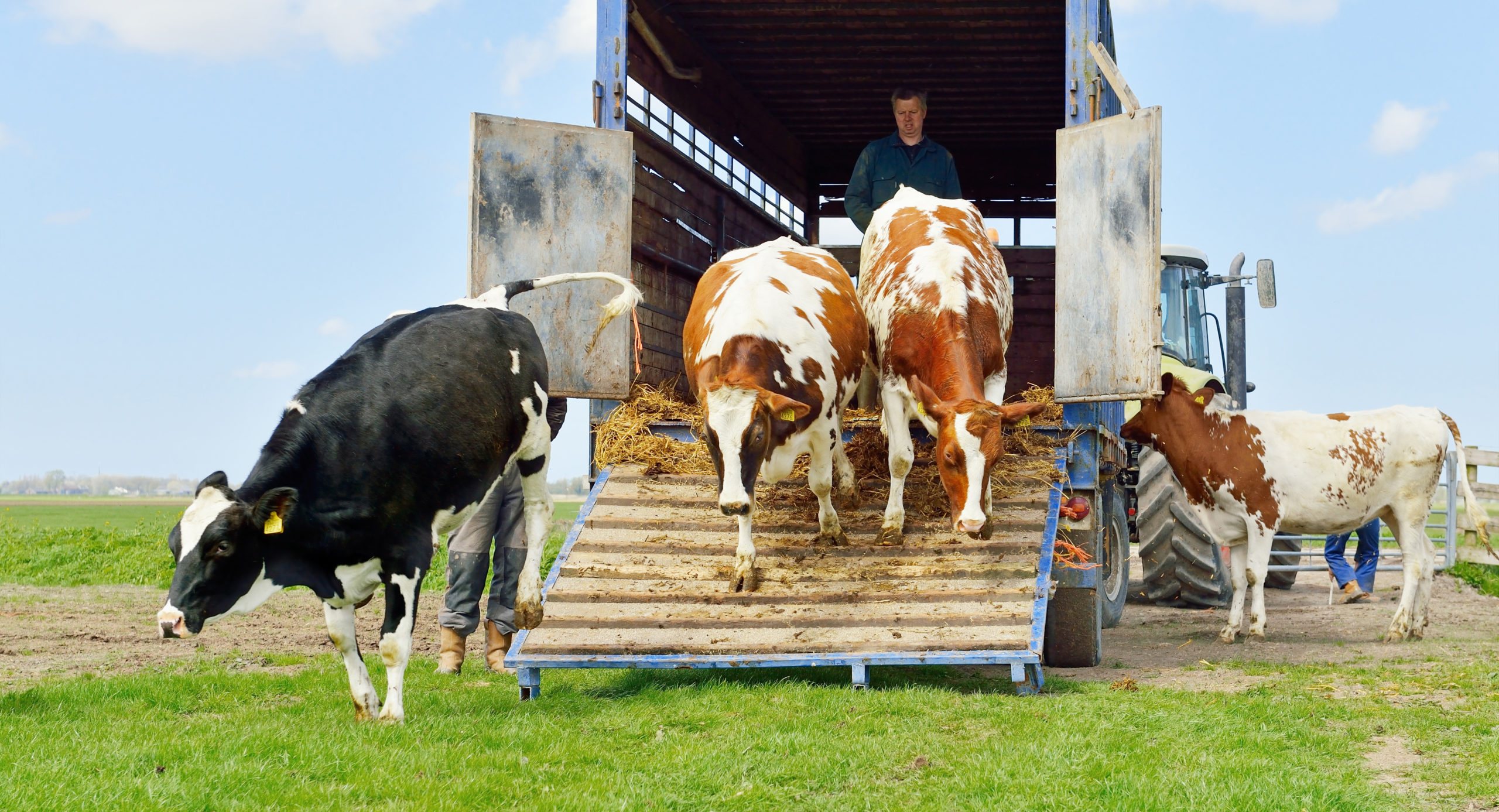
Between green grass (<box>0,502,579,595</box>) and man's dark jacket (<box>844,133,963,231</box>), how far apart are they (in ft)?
17.0

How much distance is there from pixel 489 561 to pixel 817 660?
8.62 ft

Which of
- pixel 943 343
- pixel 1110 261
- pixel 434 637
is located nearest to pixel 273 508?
pixel 943 343

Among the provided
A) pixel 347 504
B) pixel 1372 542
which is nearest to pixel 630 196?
pixel 347 504

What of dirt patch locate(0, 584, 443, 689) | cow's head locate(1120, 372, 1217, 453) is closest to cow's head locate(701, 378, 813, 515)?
dirt patch locate(0, 584, 443, 689)

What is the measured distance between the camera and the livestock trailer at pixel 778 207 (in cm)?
728

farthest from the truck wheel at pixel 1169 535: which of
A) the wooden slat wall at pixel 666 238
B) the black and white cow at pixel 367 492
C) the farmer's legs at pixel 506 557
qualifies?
the black and white cow at pixel 367 492

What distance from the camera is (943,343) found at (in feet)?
22.0

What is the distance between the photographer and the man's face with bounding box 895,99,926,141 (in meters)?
9.54

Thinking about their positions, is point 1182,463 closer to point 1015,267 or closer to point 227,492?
point 1015,267

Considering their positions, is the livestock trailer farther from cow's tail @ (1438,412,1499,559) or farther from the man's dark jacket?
cow's tail @ (1438,412,1499,559)

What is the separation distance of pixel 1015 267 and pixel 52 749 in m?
10.6

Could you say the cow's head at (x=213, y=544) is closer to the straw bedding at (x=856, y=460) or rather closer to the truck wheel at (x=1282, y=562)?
the straw bedding at (x=856, y=460)

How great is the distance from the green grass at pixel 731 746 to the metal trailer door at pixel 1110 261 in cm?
204

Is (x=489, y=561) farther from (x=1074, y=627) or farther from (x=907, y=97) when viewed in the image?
(x=907, y=97)
